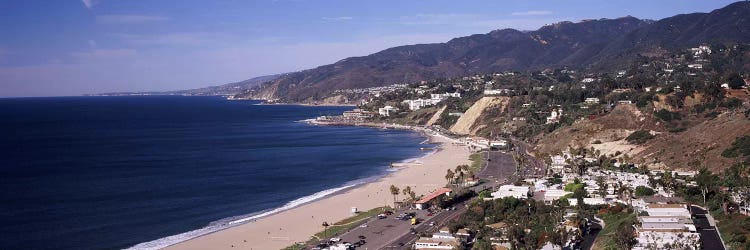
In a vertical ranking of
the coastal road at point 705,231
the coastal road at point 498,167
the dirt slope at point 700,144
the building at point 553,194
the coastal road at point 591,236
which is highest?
the dirt slope at point 700,144

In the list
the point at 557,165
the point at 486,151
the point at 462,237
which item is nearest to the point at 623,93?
the point at 486,151

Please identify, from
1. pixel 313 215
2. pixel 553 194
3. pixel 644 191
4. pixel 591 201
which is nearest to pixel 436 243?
pixel 591 201

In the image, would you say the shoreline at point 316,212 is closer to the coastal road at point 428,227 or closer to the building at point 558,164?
the coastal road at point 428,227

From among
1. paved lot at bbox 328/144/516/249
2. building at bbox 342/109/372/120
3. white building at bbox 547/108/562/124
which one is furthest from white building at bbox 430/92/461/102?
paved lot at bbox 328/144/516/249

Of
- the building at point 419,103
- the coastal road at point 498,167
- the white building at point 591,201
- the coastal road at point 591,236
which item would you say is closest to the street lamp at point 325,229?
the coastal road at point 591,236

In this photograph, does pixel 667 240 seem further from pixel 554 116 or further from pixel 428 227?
pixel 554 116

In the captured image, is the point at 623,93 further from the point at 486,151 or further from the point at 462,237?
the point at 462,237

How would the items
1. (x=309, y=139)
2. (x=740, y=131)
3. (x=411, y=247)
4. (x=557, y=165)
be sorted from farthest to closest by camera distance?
1. (x=309, y=139)
2. (x=557, y=165)
3. (x=740, y=131)
4. (x=411, y=247)
